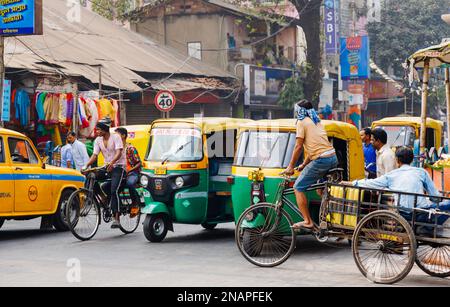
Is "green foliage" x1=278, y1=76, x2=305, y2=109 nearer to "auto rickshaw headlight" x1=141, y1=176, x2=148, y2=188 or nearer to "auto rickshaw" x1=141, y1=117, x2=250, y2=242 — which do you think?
"auto rickshaw" x1=141, y1=117, x2=250, y2=242

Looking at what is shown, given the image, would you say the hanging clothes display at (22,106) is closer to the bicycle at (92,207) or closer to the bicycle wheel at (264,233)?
the bicycle at (92,207)

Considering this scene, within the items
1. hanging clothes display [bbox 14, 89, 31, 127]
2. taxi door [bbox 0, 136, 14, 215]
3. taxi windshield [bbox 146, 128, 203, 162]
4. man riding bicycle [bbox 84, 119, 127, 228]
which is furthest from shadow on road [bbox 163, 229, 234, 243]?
hanging clothes display [bbox 14, 89, 31, 127]

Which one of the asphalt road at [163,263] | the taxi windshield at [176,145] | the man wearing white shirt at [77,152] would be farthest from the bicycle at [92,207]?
the man wearing white shirt at [77,152]

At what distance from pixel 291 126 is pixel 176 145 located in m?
2.31

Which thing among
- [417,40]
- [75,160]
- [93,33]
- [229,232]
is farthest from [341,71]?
[229,232]

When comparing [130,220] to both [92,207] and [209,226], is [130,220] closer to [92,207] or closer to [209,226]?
[92,207]

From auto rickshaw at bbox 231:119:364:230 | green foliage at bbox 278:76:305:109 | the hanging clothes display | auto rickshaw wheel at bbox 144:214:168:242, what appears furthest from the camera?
green foliage at bbox 278:76:305:109

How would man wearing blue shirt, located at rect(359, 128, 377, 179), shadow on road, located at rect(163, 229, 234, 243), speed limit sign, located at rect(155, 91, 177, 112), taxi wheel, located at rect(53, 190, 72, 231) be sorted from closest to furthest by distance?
shadow on road, located at rect(163, 229, 234, 243)
taxi wheel, located at rect(53, 190, 72, 231)
man wearing blue shirt, located at rect(359, 128, 377, 179)
speed limit sign, located at rect(155, 91, 177, 112)

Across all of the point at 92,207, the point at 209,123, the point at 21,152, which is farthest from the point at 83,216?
the point at 209,123

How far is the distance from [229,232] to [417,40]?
37.6 m

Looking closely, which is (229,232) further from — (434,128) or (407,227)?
(434,128)

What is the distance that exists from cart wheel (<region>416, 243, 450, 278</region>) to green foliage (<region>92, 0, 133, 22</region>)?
30.4 metres

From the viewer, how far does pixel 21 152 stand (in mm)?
13367

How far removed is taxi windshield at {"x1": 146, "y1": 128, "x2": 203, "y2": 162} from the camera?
42.0ft
